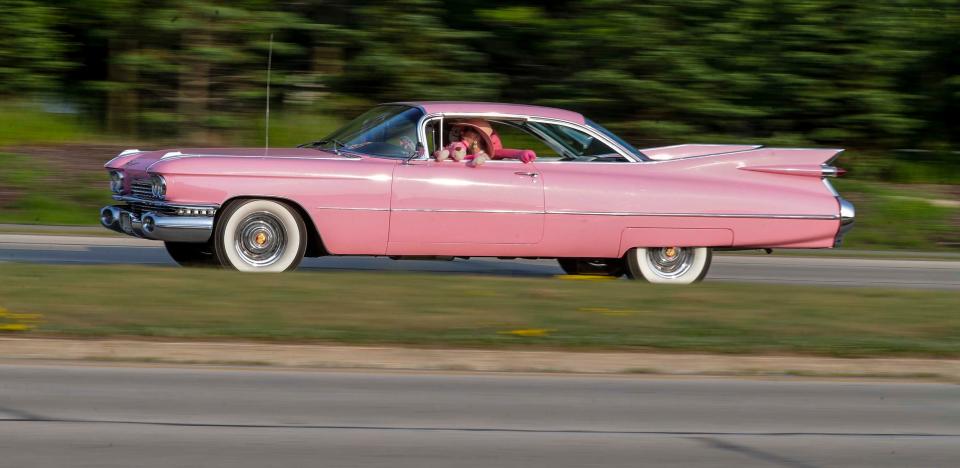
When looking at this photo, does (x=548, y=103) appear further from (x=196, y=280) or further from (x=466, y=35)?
(x=196, y=280)

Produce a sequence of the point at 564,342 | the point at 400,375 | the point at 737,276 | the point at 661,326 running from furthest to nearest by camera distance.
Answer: the point at 737,276
the point at 661,326
the point at 564,342
the point at 400,375

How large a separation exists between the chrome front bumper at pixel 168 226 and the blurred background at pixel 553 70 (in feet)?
37.4

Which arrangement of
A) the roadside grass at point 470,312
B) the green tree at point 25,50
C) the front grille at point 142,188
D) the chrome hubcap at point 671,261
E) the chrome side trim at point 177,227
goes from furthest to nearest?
the green tree at point 25,50, the chrome hubcap at point 671,261, the front grille at point 142,188, the chrome side trim at point 177,227, the roadside grass at point 470,312

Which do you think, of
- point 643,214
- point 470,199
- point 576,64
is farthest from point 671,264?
point 576,64

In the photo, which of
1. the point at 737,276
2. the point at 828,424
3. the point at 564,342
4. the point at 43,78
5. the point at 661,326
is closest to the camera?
the point at 828,424

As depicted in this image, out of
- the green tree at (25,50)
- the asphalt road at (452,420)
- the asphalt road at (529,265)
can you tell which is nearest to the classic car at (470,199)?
the asphalt road at (529,265)

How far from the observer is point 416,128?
10375 mm

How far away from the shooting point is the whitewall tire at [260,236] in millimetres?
9883

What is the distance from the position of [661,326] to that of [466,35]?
14.9 meters

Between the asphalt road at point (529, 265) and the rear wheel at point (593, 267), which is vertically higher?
the rear wheel at point (593, 267)

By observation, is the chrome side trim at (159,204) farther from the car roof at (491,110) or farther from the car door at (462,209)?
the car roof at (491,110)

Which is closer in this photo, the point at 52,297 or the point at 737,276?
the point at 52,297

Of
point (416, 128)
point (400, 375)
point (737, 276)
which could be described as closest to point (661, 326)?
point (400, 375)

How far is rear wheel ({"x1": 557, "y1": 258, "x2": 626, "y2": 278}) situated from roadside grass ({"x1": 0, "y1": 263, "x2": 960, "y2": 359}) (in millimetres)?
1097
